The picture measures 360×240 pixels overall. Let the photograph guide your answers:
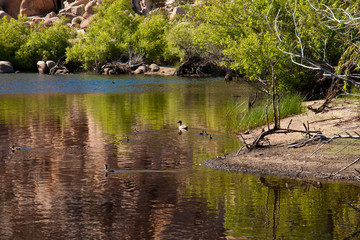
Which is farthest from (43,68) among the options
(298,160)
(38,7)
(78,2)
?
(298,160)

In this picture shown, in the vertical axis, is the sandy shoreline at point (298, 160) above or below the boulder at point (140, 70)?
below

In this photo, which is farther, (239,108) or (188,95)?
(188,95)

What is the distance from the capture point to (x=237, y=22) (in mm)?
28328

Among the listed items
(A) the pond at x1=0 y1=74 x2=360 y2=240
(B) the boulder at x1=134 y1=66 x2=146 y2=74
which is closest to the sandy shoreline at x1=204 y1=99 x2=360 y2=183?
(A) the pond at x1=0 y1=74 x2=360 y2=240

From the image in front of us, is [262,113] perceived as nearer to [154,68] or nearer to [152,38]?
[154,68]

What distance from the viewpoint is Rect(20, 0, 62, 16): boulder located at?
126125mm

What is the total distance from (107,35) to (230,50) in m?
58.7

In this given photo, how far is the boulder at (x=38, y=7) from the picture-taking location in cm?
12612

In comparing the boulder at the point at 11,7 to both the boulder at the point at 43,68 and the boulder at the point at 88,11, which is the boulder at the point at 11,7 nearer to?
the boulder at the point at 88,11

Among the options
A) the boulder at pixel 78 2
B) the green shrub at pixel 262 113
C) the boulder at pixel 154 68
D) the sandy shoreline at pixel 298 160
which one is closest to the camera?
the sandy shoreline at pixel 298 160

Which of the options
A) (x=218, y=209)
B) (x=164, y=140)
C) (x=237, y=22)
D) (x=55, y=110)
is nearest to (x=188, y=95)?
(x=55, y=110)

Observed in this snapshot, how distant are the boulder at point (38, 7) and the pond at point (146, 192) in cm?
10724

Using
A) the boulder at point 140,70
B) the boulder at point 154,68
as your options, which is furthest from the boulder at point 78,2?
the boulder at point 140,70

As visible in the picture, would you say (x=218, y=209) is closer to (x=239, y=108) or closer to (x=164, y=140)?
(x=164, y=140)
